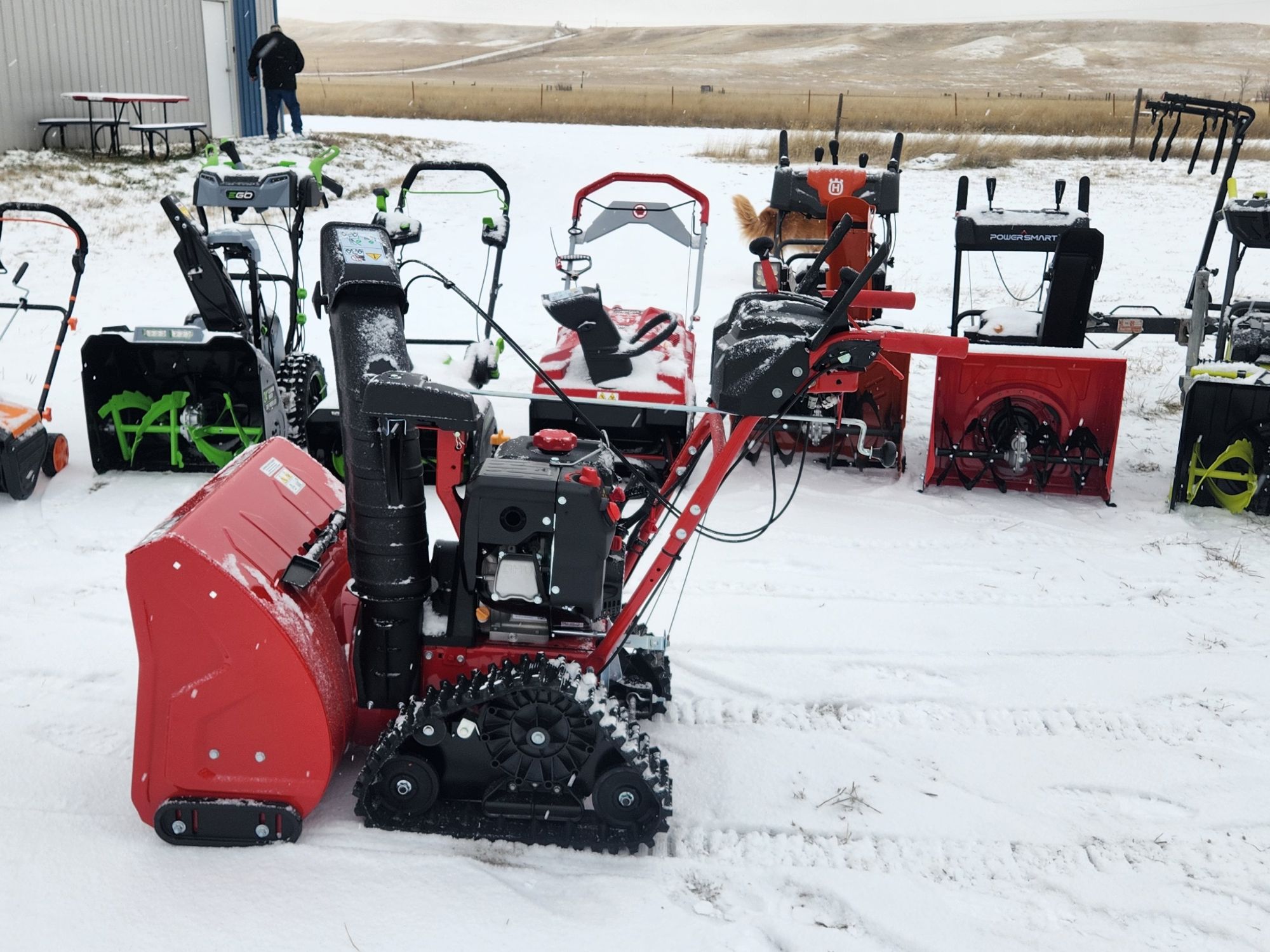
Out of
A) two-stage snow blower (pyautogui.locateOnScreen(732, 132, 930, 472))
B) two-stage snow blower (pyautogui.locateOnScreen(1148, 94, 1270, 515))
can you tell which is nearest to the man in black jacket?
two-stage snow blower (pyautogui.locateOnScreen(732, 132, 930, 472))

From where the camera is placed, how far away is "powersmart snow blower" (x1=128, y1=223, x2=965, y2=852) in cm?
269

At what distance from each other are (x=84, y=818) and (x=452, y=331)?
5695mm

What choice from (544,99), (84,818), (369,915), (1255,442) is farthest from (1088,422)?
(544,99)

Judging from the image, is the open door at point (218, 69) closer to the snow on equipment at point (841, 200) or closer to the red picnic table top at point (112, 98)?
the red picnic table top at point (112, 98)

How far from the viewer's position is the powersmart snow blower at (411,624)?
2693 millimetres

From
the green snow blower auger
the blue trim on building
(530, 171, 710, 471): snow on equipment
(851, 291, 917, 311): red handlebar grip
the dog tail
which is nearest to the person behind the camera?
(851, 291, 917, 311): red handlebar grip

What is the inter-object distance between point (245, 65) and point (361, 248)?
659 inches

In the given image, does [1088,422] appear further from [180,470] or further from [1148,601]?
[180,470]

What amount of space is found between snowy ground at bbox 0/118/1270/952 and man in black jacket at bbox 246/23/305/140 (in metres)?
10.7

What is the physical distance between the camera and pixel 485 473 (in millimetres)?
2824

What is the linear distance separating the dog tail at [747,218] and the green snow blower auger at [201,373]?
6354 mm

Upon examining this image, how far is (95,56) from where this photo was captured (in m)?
15.1

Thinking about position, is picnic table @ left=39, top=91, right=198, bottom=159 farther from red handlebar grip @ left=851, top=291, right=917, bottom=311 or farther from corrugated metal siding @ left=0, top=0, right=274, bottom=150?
red handlebar grip @ left=851, top=291, right=917, bottom=311

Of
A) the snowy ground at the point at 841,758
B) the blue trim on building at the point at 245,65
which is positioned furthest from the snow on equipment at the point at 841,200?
the blue trim on building at the point at 245,65
